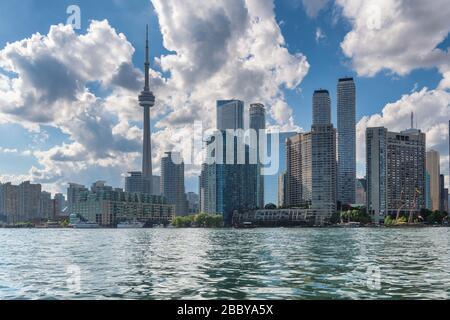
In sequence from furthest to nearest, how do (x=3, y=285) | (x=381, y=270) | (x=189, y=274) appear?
(x=381, y=270), (x=189, y=274), (x=3, y=285)

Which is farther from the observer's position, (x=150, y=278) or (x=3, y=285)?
(x=150, y=278)

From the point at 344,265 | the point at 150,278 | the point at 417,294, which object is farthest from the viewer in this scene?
the point at 344,265

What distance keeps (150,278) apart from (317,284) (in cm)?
694

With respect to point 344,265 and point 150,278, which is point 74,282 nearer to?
point 150,278

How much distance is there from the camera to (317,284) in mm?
18328

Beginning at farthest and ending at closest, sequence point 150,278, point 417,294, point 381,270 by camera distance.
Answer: point 381,270 < point 150,278 < point 417,294
